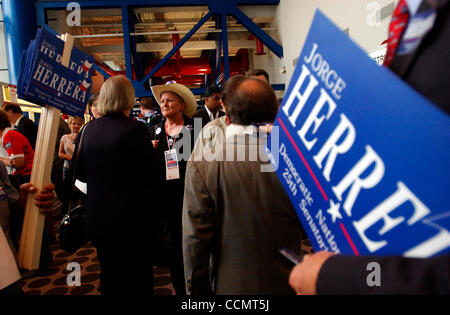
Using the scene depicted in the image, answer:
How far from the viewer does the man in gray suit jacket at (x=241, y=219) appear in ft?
4.03

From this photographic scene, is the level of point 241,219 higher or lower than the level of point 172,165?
lower

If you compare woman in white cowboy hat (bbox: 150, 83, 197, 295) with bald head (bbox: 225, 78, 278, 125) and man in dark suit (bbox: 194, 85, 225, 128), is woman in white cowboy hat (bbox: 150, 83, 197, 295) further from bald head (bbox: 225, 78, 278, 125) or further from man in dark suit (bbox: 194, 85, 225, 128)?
bald head (bbox: 225, 78, 278, 125)

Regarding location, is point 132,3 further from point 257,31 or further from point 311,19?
point 311,19

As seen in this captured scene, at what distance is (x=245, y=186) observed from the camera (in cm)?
124

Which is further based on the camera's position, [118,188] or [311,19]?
[311,19]

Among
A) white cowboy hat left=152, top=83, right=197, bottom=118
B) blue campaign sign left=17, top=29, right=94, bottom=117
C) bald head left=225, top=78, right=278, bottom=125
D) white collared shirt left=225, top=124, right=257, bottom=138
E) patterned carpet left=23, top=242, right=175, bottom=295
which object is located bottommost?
patterned carpet left=23, top=242, right=175, bottom=295

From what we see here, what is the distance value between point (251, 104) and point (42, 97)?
3.15 feet

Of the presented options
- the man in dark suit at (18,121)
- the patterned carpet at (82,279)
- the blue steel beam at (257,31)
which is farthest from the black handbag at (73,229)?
the blue steel beam at (257,31)

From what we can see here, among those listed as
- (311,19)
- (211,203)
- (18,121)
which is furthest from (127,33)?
(211,203)

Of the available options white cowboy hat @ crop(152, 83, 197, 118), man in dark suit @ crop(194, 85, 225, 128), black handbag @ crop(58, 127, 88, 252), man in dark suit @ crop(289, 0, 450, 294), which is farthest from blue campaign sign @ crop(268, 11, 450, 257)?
man in dark suit @ crop(194, 85, 225, 128)

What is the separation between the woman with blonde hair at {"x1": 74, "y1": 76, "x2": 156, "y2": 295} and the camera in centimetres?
179

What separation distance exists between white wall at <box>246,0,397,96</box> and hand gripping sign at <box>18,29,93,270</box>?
149 cm

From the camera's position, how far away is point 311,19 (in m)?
4.78
